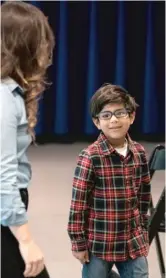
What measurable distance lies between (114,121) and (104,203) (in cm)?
29

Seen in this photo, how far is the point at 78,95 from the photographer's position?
19.2 feet

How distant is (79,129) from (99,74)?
25.8 inches

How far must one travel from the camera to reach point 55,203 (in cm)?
392

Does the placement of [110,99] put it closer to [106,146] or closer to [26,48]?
[106,146]

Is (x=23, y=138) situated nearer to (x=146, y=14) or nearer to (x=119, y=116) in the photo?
(x=119, y=116)

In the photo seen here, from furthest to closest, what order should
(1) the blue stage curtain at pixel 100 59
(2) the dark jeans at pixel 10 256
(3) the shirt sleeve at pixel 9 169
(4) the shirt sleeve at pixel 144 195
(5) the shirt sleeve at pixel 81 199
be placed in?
(1) the blue stage curtain at pixel 100 59, (4) the shirt sleeve at pixel 144 195, (5) the shirt sleeve at pixel 81 199, (2) the dark jeans at pixel 10 256, (3) the shirt sleeve at pixel 9 169

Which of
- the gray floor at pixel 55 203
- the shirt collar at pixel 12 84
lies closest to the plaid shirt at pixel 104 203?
the shirt collar at pixel 12 84

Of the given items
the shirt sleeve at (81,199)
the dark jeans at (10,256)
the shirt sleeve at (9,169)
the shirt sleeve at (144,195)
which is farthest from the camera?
the shirt sleeve at (144,195)

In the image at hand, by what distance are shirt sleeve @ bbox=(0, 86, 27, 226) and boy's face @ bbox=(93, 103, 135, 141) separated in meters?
0.65

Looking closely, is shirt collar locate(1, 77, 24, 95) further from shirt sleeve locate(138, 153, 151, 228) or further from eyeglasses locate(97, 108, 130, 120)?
shirt sleeve locate(138, 153, 151, 228)

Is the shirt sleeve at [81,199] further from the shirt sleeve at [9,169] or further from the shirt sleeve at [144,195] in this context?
the shirt sleeve at [9,169]

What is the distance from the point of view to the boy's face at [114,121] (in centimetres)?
188

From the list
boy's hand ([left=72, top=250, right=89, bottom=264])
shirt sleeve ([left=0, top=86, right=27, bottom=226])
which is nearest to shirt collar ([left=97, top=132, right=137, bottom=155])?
boy's hand ([left=72, top=250, right=89, bottom=264])

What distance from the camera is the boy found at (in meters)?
1.85
